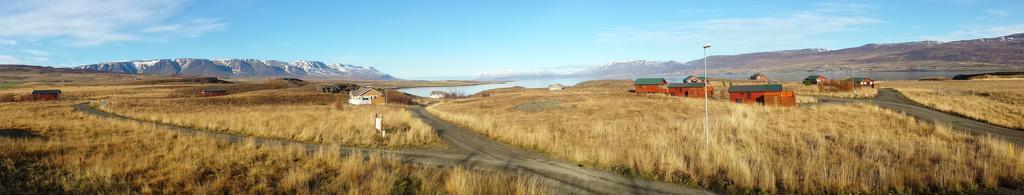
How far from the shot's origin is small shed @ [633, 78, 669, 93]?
75938 millimetres

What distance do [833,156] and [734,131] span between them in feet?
29.8

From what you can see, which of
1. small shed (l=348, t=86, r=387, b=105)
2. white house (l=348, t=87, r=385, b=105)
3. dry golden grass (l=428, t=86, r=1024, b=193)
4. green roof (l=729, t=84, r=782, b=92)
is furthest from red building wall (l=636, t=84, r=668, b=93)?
dry golden grass (l=428, t=86, r=1024, b=193)

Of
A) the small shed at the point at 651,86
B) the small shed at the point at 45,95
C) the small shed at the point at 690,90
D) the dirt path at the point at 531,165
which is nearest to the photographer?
the dirt path at the point at 531,165

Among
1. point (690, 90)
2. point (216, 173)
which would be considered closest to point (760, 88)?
point (690, 90)

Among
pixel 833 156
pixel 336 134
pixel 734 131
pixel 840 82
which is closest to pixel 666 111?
pixel 734 131

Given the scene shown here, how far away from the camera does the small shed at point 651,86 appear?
249ft

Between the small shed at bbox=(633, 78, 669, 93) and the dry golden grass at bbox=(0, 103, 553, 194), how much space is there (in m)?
67.7

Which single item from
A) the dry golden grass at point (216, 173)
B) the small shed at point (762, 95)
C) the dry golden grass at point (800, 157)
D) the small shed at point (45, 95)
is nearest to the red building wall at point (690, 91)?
the small shed at point (762, 95)

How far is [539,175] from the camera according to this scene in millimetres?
11898

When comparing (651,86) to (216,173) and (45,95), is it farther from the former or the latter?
(45,95)

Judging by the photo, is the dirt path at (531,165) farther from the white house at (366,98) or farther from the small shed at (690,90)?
the white house at (366,98)

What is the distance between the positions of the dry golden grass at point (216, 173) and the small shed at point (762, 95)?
45.2m

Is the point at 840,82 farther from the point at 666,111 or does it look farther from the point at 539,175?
the point at 539,175

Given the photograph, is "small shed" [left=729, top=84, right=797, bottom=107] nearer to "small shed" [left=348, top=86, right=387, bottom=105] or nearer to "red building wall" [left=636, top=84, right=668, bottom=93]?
"red building wall" [left=636, top=84, right=668, bottom=93]
